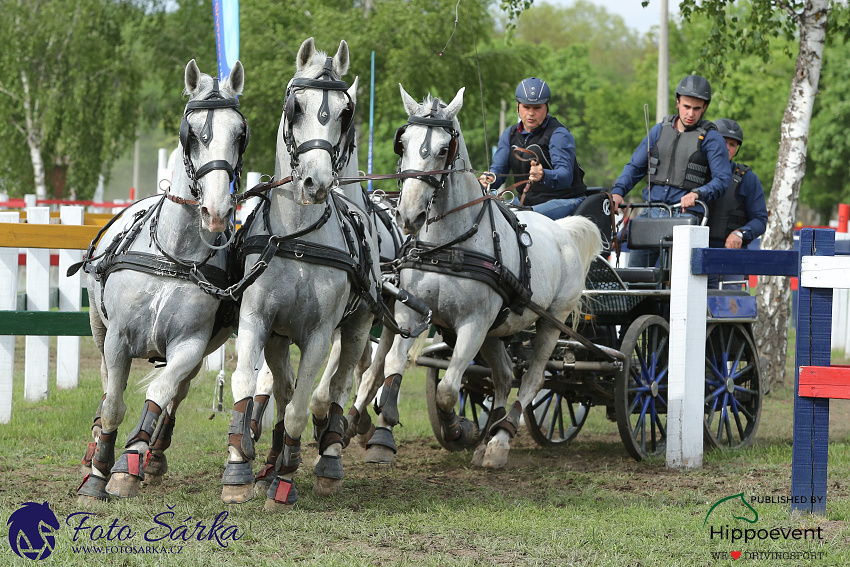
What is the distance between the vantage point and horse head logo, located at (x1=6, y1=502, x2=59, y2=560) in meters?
4.28

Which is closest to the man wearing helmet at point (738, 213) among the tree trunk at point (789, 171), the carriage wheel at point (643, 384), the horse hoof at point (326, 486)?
the carriage wheel at point (643, 384)

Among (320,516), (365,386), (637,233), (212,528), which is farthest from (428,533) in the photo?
(637,233)

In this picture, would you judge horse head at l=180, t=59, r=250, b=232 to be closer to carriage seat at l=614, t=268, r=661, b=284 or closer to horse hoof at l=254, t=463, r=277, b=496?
horse hoof at l=254, t=463, r=277, b=496

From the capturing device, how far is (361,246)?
18.3ft

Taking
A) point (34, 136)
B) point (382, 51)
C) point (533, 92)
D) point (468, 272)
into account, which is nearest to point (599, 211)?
point (533, 92)

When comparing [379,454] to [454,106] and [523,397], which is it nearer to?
[523,397]

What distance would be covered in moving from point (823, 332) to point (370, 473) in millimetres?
2967

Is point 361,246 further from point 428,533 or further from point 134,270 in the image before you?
point 428,533

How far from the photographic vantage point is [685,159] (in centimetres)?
815

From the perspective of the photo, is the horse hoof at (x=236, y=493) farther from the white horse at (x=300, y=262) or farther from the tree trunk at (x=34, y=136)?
the tree trunk at (x=34, y=136)

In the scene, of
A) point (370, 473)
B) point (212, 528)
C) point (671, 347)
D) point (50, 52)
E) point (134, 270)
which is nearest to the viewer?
point (212, 528)

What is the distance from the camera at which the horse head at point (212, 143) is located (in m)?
4.66

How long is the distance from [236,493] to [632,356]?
347cm

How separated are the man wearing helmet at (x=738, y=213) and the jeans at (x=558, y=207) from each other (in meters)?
1.28
